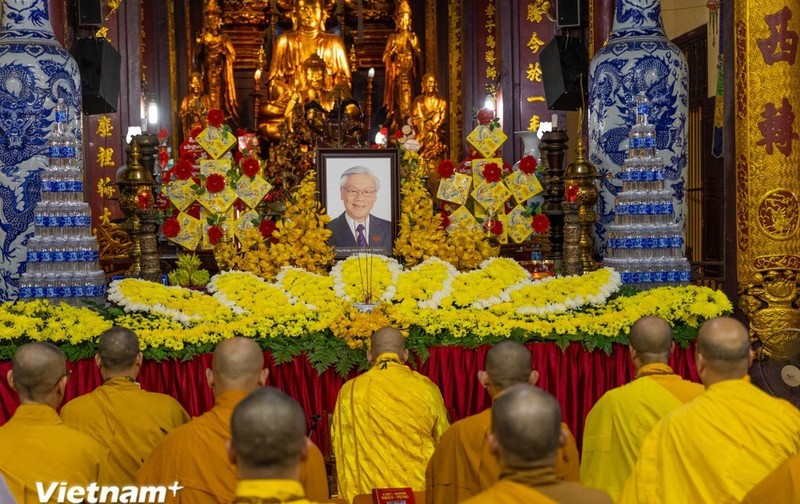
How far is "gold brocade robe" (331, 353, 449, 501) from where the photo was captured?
18.0 feet

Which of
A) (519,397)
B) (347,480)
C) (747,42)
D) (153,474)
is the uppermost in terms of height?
(747,42)

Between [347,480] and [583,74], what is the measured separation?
6886 millimetres

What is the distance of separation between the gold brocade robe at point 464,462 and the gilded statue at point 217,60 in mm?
14626

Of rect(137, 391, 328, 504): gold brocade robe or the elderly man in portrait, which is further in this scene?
the elderly man in portrait

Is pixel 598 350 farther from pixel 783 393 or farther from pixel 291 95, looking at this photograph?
pixel 291 95

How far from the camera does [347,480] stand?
5.66 m

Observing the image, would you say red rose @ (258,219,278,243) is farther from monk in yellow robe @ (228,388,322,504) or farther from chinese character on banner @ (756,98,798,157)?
monk in yellow robe @ (228,388,322,504)

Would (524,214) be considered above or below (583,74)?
below

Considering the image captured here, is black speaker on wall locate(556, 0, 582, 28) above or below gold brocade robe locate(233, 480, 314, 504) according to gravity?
above

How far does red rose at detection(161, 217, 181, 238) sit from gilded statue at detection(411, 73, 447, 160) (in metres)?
8.68

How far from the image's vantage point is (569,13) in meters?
11.7

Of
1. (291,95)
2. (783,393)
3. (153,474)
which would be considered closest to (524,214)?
(783,393)

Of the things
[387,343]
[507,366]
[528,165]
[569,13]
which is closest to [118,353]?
[387,343]

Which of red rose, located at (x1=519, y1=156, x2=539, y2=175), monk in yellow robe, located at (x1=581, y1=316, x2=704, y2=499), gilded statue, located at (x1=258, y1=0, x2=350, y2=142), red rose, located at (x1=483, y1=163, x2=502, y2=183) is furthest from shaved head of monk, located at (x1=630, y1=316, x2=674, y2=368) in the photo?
gilded statue, located at (x1=258, y1=0, x2=350, y2=142)
